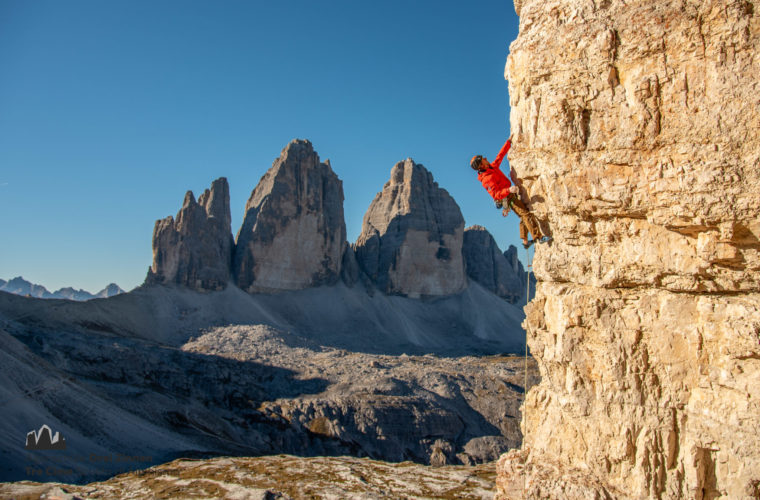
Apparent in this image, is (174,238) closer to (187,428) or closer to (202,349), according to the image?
(202,349)

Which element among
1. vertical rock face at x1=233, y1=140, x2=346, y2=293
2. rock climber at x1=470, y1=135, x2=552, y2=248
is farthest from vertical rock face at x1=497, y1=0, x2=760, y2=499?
vertical rock face at x1=233, y1=140, x2=346, y2=293

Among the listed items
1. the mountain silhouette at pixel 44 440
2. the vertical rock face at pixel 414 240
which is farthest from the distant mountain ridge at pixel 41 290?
the mountain silhouette at pixel 44 440

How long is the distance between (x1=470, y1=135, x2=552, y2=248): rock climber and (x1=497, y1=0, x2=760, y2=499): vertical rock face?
12.6 inches

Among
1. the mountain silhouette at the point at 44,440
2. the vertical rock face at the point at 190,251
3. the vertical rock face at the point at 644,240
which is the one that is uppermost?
the vertical rock face at the point at 190,251

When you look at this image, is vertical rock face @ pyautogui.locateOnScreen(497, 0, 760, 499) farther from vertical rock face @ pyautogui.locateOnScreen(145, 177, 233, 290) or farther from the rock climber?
vertical rock face @ pyautogui.locateOnScreen(145, 177, 233, 290)

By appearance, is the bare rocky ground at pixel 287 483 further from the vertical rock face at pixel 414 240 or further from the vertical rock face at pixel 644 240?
the vertical rock face at pixel 414 240

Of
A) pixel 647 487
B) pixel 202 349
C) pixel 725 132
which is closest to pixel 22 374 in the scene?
pixel 202 349

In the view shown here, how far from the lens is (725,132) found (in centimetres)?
549

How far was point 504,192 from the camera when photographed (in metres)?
7.82

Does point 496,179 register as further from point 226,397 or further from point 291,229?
point 291,229

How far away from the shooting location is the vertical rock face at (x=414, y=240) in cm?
6338

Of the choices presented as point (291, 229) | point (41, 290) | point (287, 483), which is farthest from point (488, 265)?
point (41, 290)

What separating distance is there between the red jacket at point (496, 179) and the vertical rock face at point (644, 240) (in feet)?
1.60

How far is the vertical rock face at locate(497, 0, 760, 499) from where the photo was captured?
5492mm
